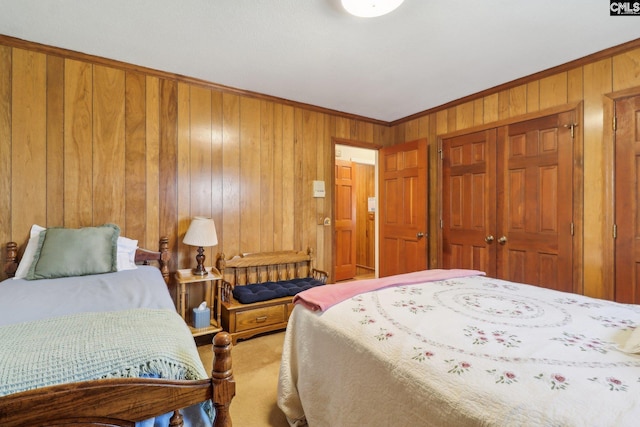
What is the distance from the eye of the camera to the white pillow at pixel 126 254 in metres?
2.34

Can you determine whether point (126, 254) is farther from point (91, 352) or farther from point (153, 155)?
point (91, 352)

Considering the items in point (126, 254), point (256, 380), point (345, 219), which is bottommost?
point (256, 380)

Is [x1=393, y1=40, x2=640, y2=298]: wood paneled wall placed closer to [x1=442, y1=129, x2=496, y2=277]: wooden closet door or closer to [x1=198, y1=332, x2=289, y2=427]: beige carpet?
[x1=442, y1=129, x2=496, y2=277]: wooden closet door

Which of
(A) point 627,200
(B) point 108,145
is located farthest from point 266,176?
(A) point 627,200

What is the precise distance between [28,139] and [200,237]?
1480 millimetres

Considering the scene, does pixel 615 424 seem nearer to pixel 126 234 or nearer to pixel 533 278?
pixel 533 278

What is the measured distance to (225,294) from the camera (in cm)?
292

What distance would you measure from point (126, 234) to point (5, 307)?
1.34 m

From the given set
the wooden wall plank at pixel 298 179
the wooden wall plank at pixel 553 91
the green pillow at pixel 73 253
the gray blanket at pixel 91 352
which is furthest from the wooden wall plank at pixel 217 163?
the wooden wall plank at pixel 553 91

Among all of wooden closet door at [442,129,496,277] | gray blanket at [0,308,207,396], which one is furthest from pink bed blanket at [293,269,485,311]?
wooden closet door at [442,129,496,277]

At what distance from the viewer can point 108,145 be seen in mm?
2607

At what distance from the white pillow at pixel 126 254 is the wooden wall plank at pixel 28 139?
616 mm

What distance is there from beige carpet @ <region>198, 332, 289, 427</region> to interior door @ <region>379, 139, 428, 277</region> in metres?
1.83

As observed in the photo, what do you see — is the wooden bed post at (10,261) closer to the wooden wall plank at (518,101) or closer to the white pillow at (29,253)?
the white pillow at (29,253)
